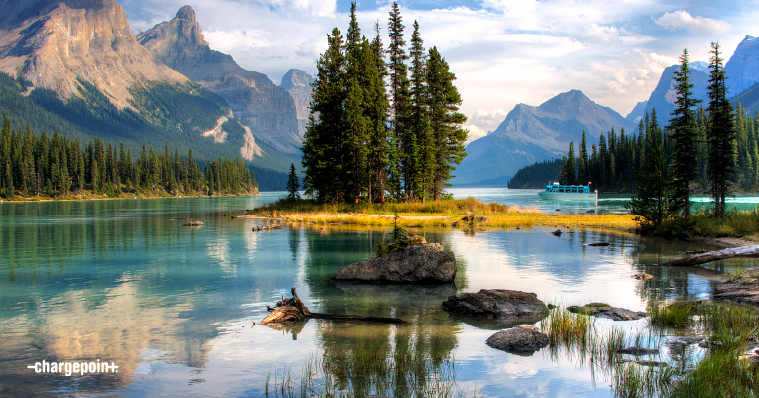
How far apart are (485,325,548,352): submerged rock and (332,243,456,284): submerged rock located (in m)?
7.78

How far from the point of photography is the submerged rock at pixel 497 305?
14430mm

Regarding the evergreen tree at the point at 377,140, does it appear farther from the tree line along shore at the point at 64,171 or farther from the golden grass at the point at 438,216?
the tree line along shore at the point at 64,171

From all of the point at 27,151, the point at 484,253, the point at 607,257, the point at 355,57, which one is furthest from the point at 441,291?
the point at 27,151

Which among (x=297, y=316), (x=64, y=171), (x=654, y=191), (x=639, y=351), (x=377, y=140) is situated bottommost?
(x=639, y=351)

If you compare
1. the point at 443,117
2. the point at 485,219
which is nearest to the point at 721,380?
the point at 485,219

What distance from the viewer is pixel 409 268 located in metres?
19.8

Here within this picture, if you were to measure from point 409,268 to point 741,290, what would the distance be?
12.0 meters

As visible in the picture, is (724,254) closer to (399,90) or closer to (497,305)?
(497,305)

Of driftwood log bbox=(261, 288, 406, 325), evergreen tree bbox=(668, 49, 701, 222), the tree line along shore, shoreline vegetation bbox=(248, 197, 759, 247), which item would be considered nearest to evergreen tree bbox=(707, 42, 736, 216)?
evergreen tree bbox=(668, 49, 701, 222)

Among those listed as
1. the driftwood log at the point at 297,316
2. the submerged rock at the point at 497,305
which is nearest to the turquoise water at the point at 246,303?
the driftwood log at the point at 297,316

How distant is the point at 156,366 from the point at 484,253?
2187cm

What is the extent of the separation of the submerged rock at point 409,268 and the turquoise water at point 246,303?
0.85 m

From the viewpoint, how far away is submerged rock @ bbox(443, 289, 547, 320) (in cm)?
1443

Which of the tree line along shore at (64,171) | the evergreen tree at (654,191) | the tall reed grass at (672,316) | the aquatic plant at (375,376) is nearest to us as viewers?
the aquatic plant at (375,376)
